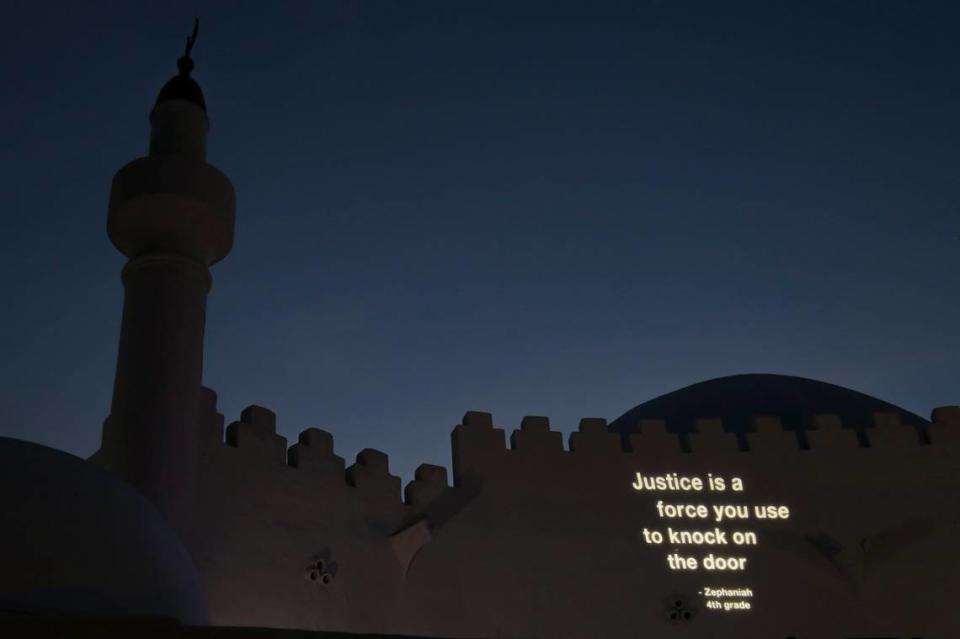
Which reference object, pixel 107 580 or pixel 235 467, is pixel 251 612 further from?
pixel 107 580

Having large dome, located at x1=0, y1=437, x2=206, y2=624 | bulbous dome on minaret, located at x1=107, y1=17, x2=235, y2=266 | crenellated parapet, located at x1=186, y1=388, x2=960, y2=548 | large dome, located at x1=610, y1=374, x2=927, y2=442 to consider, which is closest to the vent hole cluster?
crenellated parapet, located at x1=186, y1=388, x2=960, y2=548

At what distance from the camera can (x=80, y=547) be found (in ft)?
20.2

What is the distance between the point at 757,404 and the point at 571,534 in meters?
6.01

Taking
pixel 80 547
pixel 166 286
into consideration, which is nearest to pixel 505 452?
pixel 166 286

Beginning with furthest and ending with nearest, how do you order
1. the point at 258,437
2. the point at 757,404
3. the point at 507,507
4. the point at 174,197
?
the point at 757,404 < the point at 507,507 < the point at 258,437 < the point at 174,197

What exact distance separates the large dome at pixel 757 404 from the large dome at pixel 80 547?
40.6 ft

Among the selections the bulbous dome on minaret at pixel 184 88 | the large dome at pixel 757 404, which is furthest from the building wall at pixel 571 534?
the bulbous dome on minaret at pixel 184 88

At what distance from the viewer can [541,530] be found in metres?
13.9

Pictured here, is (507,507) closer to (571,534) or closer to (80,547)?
(571,534)

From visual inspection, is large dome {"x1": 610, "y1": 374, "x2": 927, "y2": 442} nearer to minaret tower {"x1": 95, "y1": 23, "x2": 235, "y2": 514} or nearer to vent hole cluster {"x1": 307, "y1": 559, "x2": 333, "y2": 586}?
vent hole cluster {"x1": 307, "y1": 559, "x2": 333, "y2": 586}

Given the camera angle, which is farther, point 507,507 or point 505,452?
point 505,452

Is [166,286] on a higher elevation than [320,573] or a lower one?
higher

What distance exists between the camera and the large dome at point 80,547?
19.1ft

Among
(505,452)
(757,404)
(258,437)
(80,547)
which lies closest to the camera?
(80,547)
